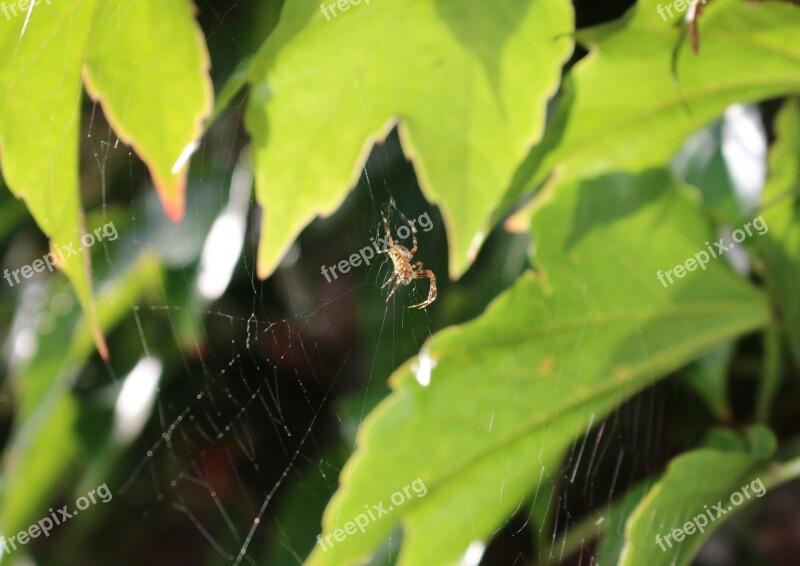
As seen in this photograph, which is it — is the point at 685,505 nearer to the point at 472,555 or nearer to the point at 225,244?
the point at 472,555

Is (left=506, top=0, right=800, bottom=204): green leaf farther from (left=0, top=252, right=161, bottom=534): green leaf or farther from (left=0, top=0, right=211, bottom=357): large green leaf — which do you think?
(left=0, top=252, right=161, bottom=534): green leaf

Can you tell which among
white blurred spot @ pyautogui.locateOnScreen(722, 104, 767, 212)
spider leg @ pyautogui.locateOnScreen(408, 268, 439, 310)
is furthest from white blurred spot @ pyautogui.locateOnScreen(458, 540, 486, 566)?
white blurred spot @ pyautogui.locateOnScreen(722, 104, 767, 212)

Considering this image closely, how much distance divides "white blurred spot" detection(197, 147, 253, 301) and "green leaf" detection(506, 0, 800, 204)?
42 cm

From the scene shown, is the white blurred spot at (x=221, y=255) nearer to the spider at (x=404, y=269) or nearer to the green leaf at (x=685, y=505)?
the spider at (x=404, y=269)

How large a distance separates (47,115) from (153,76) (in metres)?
0.06

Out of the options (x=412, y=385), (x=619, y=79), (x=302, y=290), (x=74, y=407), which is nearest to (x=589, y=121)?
(x=619, y=79)

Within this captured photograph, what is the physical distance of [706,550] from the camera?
1.16 metres

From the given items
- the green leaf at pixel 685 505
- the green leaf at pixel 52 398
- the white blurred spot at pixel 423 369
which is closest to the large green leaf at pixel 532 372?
the white blurred spot at pixel 423 369

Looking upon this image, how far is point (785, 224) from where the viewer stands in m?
0.80

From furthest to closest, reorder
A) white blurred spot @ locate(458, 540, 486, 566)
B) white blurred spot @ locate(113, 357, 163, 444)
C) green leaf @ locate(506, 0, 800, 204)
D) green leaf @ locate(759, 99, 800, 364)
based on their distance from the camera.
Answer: white blurred spot @ locate(113, 357, 163, 444), green leaf @ locate(759, 99, 800, 364), white blurred spot @ locate(458, 540, 486, 566), green leaf @ locate(506, 0, 800, 204)

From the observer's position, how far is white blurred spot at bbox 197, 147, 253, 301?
90 centimetres

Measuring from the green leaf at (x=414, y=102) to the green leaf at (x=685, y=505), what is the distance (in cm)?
27

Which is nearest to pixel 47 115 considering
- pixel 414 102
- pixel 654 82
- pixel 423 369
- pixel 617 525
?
pixel 414 102

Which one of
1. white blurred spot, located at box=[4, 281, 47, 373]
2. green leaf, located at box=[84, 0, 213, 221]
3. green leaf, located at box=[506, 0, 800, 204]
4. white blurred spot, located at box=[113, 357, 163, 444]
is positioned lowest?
white blurred spot, located at box=[113, 357, 163, 444]
